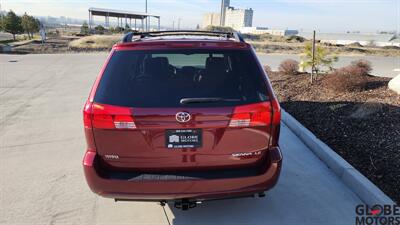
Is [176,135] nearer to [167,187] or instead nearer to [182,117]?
[182,117]

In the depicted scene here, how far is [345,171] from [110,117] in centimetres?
291

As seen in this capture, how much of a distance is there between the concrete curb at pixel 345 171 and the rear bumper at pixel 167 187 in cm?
150

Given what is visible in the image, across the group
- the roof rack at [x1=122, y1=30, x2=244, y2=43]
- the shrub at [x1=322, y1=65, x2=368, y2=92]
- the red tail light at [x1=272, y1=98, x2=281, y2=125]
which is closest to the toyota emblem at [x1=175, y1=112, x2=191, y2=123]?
the red tail light at [x1=272, y1=98, x2=281, y2=125]

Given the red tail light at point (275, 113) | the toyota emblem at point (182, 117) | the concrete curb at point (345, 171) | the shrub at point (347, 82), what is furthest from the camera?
the shrub at point (347, 82)

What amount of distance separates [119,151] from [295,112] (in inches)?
201

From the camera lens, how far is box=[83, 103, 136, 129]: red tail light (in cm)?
291

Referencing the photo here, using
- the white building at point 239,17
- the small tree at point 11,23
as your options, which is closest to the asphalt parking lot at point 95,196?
the small tree at point 11,23

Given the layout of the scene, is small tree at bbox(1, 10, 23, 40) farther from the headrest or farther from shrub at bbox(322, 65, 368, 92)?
the headrest

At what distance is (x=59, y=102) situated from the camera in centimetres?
884

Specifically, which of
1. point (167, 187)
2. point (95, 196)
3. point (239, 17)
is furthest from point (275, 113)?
point (239, 17)

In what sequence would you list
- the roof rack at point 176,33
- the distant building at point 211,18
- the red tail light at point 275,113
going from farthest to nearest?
the distant building at point 211,18
the roof rack at point 176,33
the red tail light at point 275,113

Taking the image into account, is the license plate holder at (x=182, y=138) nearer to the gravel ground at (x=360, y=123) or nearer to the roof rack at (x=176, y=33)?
the roof rack at (x=176, y=33)

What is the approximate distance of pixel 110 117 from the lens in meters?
2.92

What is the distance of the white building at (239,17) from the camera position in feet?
407
